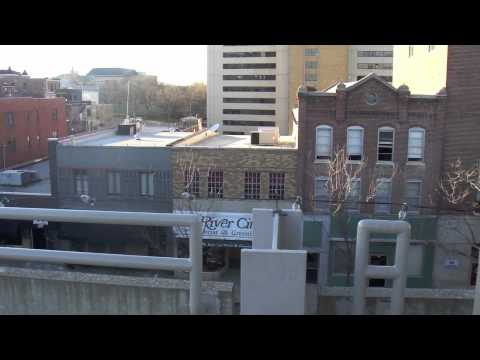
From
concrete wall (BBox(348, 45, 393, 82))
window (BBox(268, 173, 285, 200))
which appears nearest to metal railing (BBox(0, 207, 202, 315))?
window (BBox(268, 173, 285, 200))

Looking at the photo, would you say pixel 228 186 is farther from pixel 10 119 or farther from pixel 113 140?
pixel 10 119

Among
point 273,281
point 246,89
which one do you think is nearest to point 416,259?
point 273,281

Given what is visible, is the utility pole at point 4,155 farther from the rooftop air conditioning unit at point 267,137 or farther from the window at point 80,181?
the rooftop air conditioning unit at point 267,137

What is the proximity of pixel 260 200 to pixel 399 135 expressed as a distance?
21.8 feet

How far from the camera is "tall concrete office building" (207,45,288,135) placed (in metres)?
78.8

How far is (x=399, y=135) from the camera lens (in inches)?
889

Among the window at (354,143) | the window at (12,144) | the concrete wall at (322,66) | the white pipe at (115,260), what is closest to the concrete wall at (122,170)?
the window at (354,143)

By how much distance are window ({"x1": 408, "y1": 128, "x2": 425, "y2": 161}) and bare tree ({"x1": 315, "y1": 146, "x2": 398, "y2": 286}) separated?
102cm

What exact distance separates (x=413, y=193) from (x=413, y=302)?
795 inches

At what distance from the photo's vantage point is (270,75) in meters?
80.3

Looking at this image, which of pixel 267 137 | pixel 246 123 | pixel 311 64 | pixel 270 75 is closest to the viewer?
pixel 267 137

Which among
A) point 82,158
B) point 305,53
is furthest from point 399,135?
point 305,53

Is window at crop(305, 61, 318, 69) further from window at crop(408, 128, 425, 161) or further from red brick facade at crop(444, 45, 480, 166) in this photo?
window at crop(408, 128, 425, 161)

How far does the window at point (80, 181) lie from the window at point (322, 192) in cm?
1064
